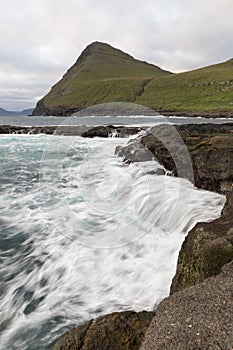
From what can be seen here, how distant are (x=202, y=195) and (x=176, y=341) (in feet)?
32.3

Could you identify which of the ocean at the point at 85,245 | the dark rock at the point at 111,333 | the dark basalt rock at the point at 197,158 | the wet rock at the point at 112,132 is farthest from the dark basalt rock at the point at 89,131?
the dark rock at the point at 111,333

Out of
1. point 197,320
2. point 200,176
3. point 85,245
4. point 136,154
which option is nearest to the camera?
point 197,320

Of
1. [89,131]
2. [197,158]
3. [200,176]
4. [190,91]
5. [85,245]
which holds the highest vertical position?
[190,91]

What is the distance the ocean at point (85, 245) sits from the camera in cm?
640

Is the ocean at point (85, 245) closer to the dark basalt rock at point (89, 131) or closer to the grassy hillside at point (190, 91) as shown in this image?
the dark basalt rock at point (89, 131)

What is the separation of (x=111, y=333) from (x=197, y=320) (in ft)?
4.60

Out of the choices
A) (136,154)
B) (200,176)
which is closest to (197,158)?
(200,176)

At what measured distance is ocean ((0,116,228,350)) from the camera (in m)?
6.40

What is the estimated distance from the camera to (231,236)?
5641mm

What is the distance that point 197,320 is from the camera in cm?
367

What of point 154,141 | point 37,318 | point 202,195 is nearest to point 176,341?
point 37,318

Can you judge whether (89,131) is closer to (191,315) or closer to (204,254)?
(204,254)

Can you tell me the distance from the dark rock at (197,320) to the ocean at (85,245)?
2.25m

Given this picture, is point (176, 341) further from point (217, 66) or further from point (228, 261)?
point (217, 66)
